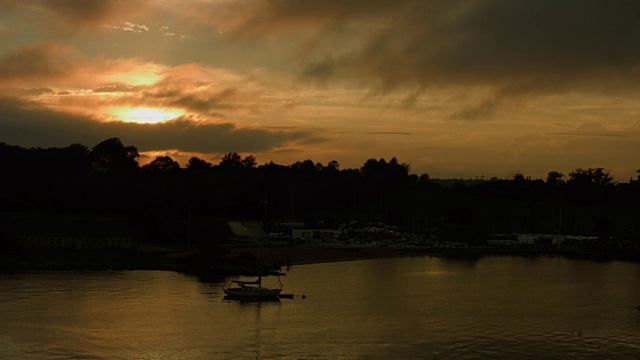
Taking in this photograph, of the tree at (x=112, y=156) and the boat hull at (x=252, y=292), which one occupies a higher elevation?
the tree at (x=112, y=156)

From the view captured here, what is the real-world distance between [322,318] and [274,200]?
318 ft

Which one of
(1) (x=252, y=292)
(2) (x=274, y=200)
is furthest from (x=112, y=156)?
(1) (x=252, y=292)

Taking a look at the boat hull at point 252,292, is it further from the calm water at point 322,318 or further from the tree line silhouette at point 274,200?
the tree line silhouette at point 274,200

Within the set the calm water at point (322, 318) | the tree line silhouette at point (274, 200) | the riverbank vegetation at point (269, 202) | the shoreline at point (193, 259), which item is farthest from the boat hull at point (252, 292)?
the tree line silhouette at point (274, 200)

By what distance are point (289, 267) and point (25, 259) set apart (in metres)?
31.4

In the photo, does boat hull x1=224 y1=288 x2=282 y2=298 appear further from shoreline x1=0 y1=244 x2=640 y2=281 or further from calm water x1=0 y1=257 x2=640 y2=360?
shoreline x1=0 y1=244 x2=640 y2=281

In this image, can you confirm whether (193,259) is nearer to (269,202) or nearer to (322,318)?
(322,318)

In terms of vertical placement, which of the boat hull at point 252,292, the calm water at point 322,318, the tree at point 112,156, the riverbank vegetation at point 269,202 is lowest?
the calm water at point 322,318

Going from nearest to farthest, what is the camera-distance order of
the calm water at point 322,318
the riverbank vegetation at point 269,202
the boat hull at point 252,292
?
the calm water at point 322,318, the boat hull at point 252,292, the riverbank vegetation at point 269,202

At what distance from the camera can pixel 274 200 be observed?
506 feet

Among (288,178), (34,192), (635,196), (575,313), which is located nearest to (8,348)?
(575,313)

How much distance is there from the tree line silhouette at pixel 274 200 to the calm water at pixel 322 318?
34.8m

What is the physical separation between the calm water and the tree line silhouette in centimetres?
3484

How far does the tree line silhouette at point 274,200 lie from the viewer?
116 meters
